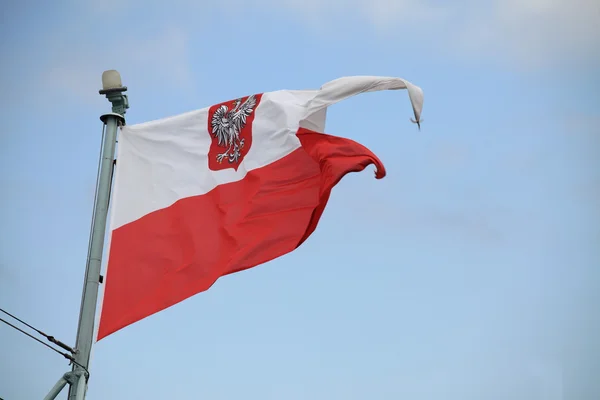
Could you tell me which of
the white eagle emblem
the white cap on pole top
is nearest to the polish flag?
the white eagle emblem

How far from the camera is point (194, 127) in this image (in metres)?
14.2

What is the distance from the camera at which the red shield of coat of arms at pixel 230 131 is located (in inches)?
550

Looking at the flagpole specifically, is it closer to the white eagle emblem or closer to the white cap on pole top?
the white cap on pole top

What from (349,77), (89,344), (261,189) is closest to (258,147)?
(261,189)

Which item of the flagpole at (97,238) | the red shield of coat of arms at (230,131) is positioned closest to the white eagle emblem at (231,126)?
the red shield of coat of arms at (230,131)

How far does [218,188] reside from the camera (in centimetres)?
1380

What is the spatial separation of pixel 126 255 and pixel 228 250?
140cm

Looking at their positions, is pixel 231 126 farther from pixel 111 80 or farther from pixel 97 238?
pixel 97 238

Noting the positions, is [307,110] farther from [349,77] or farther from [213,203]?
[213,203]

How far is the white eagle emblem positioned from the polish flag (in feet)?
0.05

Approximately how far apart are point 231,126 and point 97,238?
8.63 feet

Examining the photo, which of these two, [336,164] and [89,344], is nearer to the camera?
[89,344]

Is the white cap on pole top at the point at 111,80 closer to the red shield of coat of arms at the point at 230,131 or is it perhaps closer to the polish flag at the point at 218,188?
the polish flag at the point at 218,188

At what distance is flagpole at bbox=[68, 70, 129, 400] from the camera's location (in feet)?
38.3
